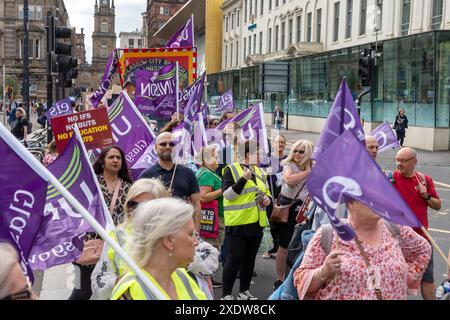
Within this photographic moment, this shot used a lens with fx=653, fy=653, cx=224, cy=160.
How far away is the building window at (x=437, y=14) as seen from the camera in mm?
29203

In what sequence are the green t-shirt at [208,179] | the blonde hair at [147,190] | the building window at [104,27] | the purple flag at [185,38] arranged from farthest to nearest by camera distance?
the building window at [104,27]
the purple flag at [185,38]
the green t-shirt at [208,179]
the blonde hair at [147,190]

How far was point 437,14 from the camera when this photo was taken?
96.8 feet

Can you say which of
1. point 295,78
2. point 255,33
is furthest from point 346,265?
point 255,33

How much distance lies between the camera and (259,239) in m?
6.38

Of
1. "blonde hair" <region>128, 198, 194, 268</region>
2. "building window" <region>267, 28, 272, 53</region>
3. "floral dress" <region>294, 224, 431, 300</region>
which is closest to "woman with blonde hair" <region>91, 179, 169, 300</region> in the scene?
"blonde hair" <region>128, 198, 194, 268</region>

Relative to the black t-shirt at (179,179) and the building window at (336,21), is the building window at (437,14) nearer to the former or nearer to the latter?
the building window at (336,21)

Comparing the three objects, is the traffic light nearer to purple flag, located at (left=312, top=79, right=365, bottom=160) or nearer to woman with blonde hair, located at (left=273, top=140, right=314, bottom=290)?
woman with blonde hair, located at (left=273, top=140, right=314, bottom=290)

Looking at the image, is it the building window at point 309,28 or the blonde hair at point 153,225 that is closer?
the blonde hair at point 153,225

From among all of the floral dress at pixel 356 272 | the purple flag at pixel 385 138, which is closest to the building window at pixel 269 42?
the purple flag at pixel 385 138

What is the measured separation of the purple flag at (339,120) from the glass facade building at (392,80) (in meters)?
17.0

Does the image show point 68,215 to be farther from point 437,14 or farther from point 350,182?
point 437,14

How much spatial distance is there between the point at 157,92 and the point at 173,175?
267 inches
